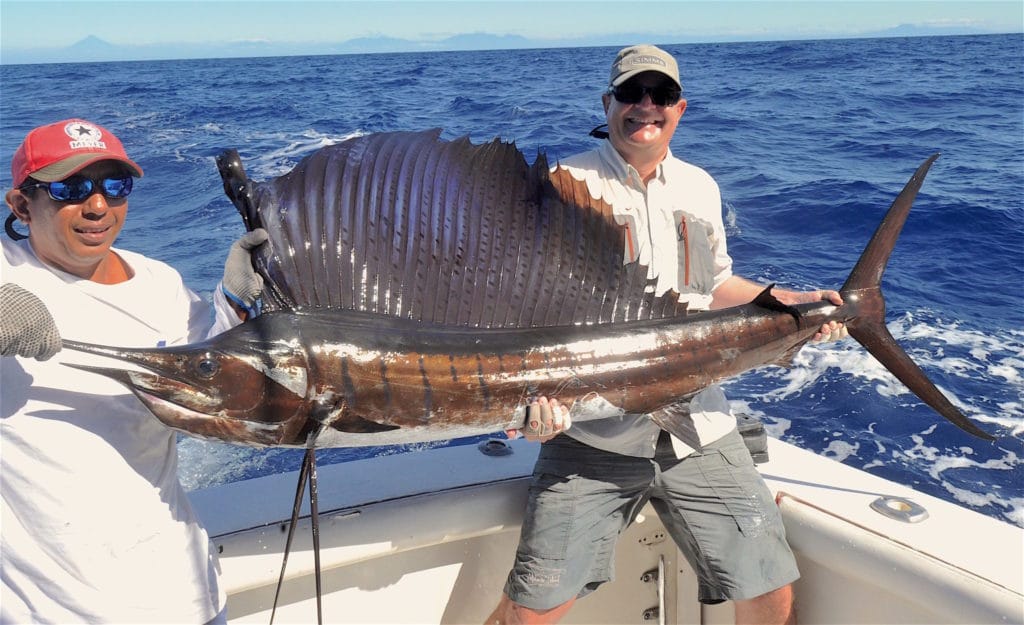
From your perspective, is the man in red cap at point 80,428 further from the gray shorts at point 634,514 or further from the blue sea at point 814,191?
the blue sea at point 814,191

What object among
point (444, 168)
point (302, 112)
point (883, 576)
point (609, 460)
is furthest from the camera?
point (302, 112)

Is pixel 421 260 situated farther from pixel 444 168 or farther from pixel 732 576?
pixel 732 576

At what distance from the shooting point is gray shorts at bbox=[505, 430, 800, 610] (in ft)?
6.94

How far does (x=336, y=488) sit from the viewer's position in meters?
2.29

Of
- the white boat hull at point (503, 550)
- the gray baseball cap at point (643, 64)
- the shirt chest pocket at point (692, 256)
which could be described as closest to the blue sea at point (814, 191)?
the gray baseball cap at point (643, 64)

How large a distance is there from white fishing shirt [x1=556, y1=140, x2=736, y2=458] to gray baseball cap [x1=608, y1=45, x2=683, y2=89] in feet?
0.66

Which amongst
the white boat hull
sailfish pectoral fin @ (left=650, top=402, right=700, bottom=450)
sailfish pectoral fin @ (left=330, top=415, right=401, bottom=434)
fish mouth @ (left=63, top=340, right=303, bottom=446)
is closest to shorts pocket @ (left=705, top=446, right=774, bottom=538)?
the white boat hull

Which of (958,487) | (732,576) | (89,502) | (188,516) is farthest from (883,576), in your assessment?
(958,487)

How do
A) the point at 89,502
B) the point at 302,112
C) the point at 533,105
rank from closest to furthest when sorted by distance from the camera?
the point at 89,502
the point at 533,105
the point at 302,112

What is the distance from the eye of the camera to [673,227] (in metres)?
2.28

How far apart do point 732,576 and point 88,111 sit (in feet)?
59.5

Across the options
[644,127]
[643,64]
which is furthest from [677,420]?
[643,64]

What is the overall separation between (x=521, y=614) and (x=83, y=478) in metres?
1.14

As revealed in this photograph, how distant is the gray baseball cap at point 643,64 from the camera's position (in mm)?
2238
